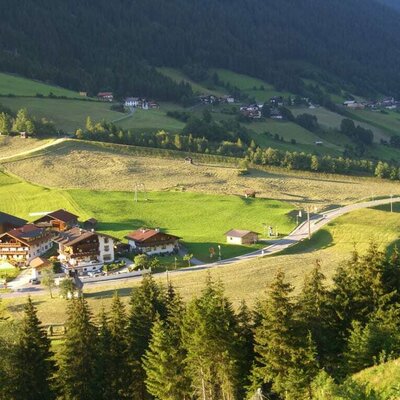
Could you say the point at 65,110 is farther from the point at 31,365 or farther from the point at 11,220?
the point at 31,365

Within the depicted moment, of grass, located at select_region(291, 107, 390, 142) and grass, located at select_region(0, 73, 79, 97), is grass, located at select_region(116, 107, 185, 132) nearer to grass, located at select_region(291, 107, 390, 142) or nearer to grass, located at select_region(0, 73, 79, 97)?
grass, located at select_region(0, 73, 79, 97)

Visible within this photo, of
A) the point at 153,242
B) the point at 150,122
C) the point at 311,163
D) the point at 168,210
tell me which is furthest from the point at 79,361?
the point at 150,122

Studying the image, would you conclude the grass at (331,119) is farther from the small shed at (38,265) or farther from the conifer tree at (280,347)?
the conifer tree at (280,347)

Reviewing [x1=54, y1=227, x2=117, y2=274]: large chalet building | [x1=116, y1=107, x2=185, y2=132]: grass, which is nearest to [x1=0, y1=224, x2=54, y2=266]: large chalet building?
[x1=54, y1=227, x2=117, y2=274]: large chalet building

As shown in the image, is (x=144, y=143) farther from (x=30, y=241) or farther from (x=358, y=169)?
(x=30, y=241)

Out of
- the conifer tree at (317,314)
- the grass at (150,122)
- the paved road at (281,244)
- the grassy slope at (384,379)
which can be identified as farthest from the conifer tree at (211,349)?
the grass at (150,122)
